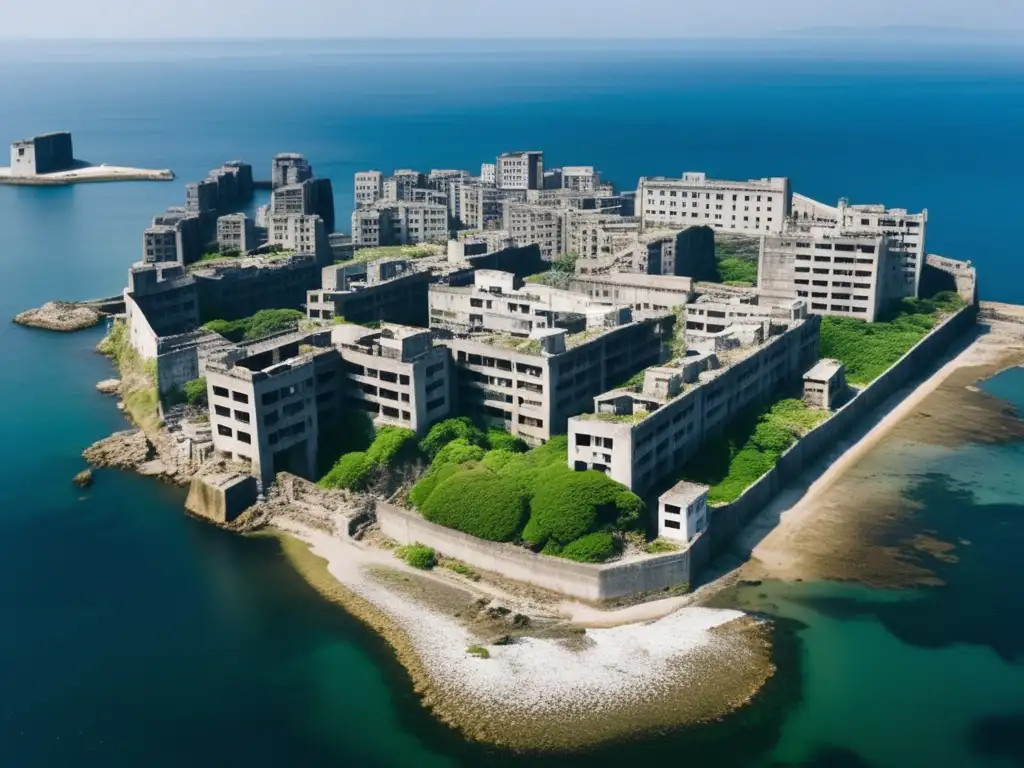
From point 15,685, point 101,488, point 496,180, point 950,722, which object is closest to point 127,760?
point 15,685

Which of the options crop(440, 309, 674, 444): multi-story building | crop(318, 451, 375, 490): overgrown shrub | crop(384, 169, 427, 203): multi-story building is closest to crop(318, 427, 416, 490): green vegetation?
crop(318, 451, 375, 490): overgrown shrub

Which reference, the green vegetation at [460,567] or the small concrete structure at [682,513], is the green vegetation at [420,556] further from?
the small concrete structure at [682,513]

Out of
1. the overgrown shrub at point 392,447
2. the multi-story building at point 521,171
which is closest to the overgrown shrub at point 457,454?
the overgrown shrub at point 392,447

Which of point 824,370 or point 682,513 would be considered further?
point 824,370

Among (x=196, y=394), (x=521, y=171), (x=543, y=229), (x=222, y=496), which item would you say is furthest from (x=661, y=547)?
(x=521, y=171)

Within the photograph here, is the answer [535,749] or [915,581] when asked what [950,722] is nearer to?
[915,581]

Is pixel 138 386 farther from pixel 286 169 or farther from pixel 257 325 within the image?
pixel 286 169

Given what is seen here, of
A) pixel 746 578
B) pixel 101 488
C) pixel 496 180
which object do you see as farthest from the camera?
pixel 496 180
